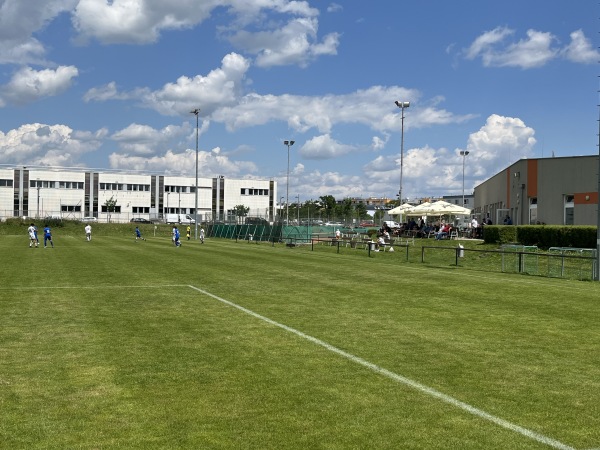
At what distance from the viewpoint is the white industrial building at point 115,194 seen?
118375mm

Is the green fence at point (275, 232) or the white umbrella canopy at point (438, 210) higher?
the white umbrella canopy at point (438, 210)

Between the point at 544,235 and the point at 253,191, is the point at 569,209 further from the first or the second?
the point at 253,191

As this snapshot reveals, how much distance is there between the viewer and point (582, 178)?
1580 inches

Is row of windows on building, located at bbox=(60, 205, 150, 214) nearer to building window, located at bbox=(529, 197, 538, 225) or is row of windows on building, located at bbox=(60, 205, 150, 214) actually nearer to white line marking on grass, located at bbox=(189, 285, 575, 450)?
building window, located at bbox=(529, 197, 538, 225)

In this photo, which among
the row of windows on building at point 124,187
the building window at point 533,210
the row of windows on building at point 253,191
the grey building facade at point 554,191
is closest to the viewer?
the grey building facade at point 554,191

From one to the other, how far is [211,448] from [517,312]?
9.18 m

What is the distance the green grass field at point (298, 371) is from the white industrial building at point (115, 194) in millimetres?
95101

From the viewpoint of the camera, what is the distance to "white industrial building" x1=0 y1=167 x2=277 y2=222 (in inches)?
4660

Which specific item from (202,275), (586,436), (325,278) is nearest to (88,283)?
(202,275)

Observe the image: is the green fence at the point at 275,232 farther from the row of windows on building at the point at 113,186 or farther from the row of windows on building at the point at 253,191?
the row of windows on building at the point at 253,191

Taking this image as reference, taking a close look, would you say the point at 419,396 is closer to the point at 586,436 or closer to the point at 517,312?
the point at 586,436

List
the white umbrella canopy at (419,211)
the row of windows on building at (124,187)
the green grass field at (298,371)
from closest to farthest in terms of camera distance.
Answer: the green grass field at (298,371) < the white umbrella canopy at (419,211) < the row of windows on building at (124,187)

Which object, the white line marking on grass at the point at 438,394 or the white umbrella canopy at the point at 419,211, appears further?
the white umbrella canopy at the point at 419,211

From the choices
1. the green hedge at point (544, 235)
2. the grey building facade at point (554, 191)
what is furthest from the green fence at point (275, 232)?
the grey building facade at point (554, 191)
